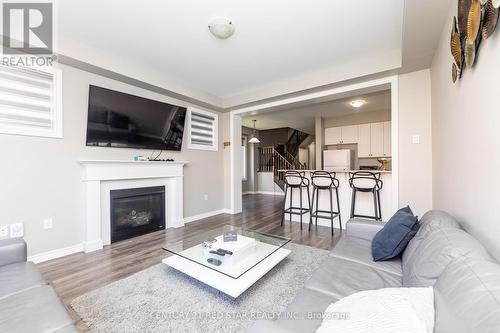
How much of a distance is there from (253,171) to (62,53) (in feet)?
22.9

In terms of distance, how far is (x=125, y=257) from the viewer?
2590 millimetres

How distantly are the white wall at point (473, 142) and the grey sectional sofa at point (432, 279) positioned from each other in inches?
5.6

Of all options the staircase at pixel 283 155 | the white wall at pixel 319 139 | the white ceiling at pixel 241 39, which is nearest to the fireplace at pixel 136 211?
the white ceiling at pixel 241 39

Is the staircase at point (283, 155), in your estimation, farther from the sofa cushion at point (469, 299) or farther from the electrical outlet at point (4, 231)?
the sofa cushion at point (469, 299)

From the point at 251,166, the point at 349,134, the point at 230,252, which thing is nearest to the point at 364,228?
the point at 230,252

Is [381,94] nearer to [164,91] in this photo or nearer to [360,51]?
[360,51]

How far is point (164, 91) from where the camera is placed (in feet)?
12.2

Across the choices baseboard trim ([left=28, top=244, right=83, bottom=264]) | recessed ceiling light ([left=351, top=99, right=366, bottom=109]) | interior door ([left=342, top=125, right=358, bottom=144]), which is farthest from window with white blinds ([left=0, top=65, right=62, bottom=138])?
interior door ([left=342, top=125, right=358, bottom=144])

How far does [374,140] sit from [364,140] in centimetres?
24

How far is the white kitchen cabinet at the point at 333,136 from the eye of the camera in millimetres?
6426

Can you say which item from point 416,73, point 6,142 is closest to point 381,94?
point 416,73

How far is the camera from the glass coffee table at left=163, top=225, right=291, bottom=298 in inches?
68.1

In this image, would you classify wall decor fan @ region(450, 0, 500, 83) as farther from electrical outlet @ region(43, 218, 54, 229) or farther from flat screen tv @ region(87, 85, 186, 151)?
electrical outlet @ region(43, 218, 54, 229)

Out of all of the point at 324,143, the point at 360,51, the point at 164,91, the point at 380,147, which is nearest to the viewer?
the point at 360,51
